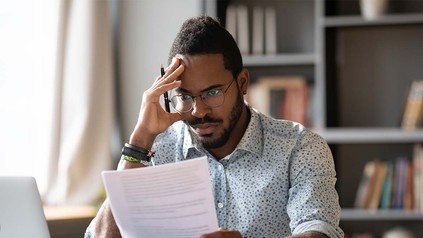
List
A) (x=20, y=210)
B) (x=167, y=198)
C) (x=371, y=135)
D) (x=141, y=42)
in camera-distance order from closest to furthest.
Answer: (x=167, y=198)
(x=20, y=210)
(x=371, y=135)
(x=141, y=42)

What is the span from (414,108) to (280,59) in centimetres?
65

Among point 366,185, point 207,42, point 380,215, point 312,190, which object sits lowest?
point 380,215

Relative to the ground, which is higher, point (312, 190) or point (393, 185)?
point (312, 190)

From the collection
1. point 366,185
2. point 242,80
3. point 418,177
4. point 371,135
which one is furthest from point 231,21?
point 242,80

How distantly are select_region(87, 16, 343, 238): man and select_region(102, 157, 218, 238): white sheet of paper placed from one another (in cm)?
25

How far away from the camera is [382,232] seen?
4.18 meters

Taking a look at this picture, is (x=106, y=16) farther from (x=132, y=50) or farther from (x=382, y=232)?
(x=382, y=232)

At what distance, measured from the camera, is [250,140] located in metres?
2.05

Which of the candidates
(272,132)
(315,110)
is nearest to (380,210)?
(315,110)

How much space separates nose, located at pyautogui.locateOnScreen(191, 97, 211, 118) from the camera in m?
1.92

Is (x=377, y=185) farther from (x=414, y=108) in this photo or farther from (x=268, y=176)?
(x=268, y=176)

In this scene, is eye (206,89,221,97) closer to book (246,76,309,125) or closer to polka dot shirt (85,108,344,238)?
polka dot shirt (85,108,344,238)

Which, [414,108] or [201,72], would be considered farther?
[414,108]

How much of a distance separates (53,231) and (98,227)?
1.34 meters
